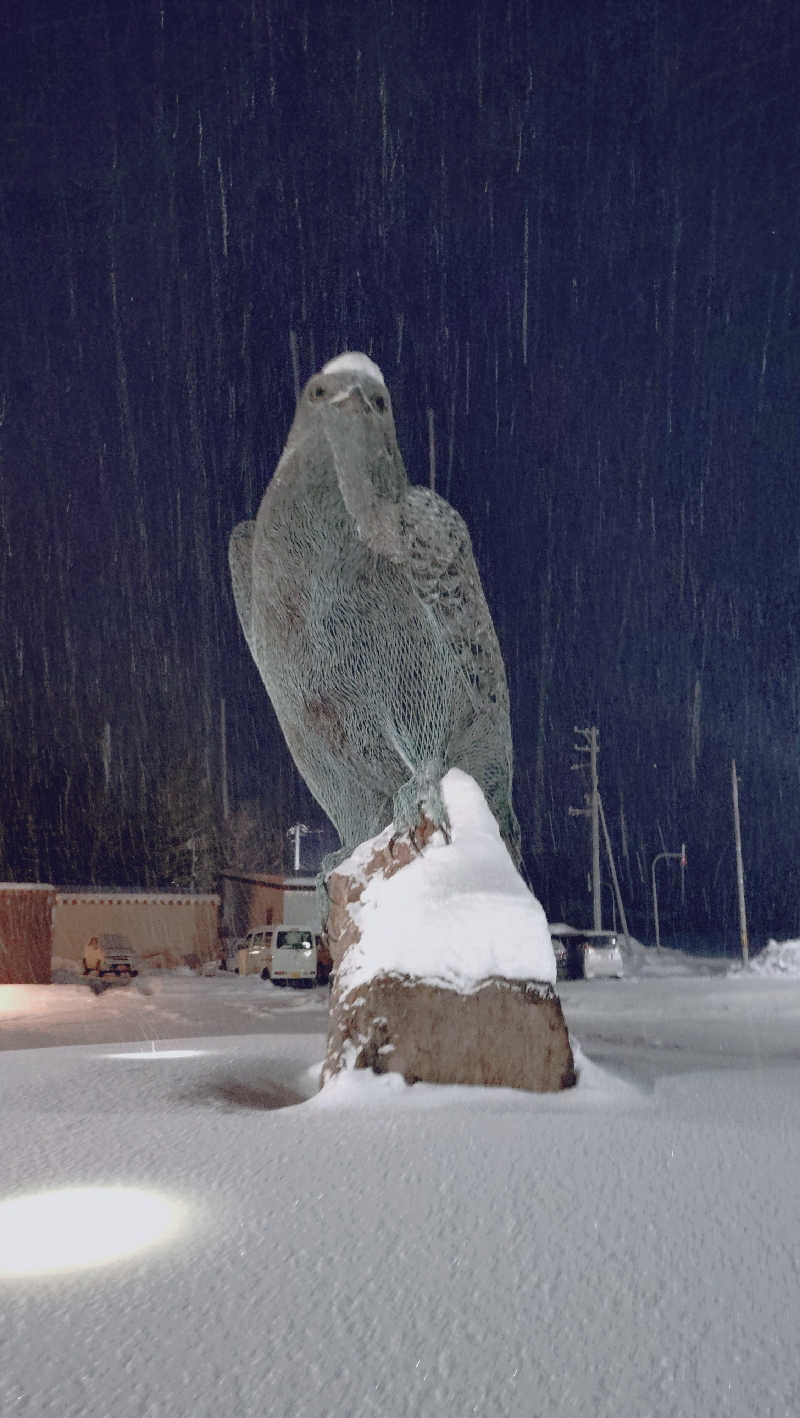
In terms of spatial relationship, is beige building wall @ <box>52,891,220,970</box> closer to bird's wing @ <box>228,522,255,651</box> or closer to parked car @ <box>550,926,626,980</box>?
parked car @ <box>550,926,626,980</box>

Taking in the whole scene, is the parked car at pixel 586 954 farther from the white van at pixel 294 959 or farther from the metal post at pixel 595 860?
the white van at pixel 294 959

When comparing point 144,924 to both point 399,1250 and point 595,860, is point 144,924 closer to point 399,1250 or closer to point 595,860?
point 595,860

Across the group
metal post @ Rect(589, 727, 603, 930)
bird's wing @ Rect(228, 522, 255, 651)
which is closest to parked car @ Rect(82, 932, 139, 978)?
metal post @ Rect(589, 727, 603, 930)

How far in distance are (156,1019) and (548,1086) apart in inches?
350

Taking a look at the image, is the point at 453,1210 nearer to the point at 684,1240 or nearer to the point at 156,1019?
the point at 684,1240

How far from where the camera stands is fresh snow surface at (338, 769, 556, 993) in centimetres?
573

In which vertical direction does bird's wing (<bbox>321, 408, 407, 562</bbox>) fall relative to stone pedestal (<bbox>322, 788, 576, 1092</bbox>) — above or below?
above

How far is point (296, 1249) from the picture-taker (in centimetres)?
304

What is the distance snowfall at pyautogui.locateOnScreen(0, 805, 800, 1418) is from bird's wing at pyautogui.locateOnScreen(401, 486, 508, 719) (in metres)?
2.57

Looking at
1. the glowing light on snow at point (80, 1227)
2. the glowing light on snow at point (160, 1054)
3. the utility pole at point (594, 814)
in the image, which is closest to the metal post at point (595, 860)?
the utility pole at point (594, 814)

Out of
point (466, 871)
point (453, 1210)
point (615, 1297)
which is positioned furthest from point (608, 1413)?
point (466, 871)

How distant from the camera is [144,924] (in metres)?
29.3

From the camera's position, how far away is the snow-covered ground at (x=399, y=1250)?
7.28 ft

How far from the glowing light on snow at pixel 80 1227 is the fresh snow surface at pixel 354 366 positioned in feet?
15.8
